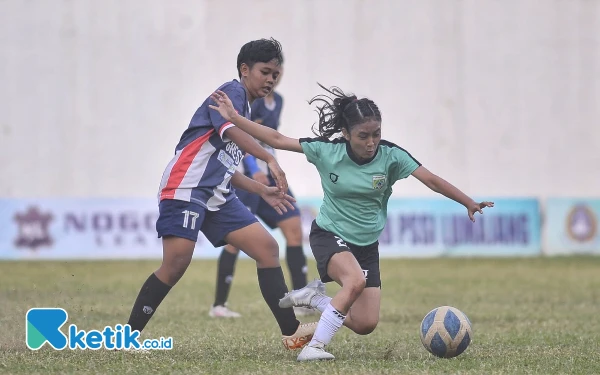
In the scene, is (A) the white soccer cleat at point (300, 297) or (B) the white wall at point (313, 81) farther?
(B) the white wall at point (313, 81)

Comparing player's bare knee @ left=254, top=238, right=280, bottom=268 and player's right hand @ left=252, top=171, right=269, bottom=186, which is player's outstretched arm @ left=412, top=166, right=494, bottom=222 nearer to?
player's bare knee @ left=254, top=238, right=280, bottom=268

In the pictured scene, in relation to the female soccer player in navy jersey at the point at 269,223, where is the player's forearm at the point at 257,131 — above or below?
above

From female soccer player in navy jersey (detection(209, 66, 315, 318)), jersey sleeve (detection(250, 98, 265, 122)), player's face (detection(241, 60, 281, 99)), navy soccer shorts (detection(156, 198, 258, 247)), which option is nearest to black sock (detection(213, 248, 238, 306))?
female soccer player in navy jersey (detection(209, 66, 315, 318))

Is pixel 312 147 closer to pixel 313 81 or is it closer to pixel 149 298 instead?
pixel 149 298

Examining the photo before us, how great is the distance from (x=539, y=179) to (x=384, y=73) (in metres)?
3.97

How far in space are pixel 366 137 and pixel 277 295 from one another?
122cm

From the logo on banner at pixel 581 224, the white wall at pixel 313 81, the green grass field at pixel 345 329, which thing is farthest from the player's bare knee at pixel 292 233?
the white wall at pixel 313 81

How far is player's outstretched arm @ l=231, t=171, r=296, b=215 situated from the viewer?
6.70m

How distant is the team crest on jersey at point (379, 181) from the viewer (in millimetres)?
6633

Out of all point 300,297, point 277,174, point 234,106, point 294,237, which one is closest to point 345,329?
point 294,237

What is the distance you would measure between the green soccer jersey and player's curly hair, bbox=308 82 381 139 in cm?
12

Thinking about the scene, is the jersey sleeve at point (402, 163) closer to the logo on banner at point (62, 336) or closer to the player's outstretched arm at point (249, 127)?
the player's outstretched arm at point (249, 127)

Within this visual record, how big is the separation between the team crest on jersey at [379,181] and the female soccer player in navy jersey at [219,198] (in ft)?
1.83

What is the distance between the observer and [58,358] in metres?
6.36
